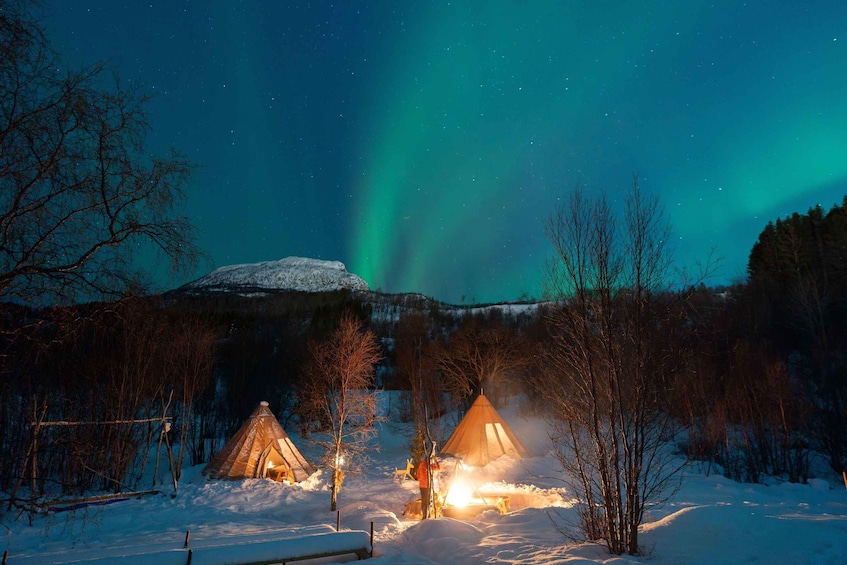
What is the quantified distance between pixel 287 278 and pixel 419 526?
92.2m

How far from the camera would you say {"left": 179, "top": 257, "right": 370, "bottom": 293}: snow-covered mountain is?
82875 mm

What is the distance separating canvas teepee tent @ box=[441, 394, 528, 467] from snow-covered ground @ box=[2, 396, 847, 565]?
67 centimetres

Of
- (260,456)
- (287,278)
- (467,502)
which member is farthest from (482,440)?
(287,278)

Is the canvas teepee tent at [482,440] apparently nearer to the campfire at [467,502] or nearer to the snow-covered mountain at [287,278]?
the campfire at [467,502]

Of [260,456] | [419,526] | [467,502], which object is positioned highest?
[260,456]

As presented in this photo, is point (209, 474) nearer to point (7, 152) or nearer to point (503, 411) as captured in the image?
point (7, 152)

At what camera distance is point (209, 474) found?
16078 millimetres

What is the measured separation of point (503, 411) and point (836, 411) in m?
17.7

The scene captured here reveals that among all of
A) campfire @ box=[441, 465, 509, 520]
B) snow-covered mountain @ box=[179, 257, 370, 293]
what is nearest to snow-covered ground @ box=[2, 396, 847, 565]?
campfire @ box=[441, 465, 509, 520]

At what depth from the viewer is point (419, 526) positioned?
9.23 m

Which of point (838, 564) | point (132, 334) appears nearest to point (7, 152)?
point (838, 564)

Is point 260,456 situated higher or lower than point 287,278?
lower

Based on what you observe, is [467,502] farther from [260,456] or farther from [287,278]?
[287,278]

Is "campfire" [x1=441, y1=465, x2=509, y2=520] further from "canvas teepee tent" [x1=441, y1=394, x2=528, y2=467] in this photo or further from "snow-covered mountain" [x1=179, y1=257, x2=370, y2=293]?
"snow-covered mountain" [x1=179, y1=257, x2=370, y2=293]
